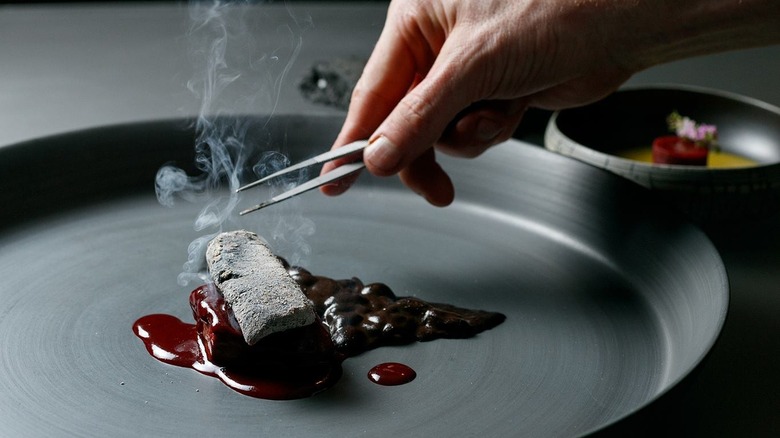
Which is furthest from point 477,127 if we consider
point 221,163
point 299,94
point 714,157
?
point 299,94

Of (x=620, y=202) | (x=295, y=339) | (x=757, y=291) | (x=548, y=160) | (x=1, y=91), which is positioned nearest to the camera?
(x=295, y=339)

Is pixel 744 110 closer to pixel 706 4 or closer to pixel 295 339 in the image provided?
pixel 706 4

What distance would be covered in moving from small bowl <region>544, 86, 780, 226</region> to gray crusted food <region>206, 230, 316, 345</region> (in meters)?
0.83

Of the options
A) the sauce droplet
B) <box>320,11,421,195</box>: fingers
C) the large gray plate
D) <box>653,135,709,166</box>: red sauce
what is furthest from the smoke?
<box>653,135,709,166</box>: red sauce

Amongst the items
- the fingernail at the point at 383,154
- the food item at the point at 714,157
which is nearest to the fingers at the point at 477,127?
the fingernail at the point at 383,154

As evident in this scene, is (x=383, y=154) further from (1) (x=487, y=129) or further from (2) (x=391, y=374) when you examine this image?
(2) (x=391, y=374)

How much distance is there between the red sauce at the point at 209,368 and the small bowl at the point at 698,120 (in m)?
0.85

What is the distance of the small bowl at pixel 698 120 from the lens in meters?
1.84

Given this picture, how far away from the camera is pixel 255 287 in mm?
1472

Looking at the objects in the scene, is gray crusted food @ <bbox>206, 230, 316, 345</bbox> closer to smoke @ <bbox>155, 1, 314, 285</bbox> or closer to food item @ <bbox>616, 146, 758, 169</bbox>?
smoke @ <bbox>155, 1, 314, 285</bbox>

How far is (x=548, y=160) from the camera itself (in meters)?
2.06

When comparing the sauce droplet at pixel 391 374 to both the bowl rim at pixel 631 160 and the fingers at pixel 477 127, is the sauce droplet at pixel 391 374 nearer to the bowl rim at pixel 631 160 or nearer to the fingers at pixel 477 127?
the fingers at pixel 477 127

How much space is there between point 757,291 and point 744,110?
72cm

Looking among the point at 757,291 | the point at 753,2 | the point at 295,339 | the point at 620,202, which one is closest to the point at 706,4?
the point at 753,2
